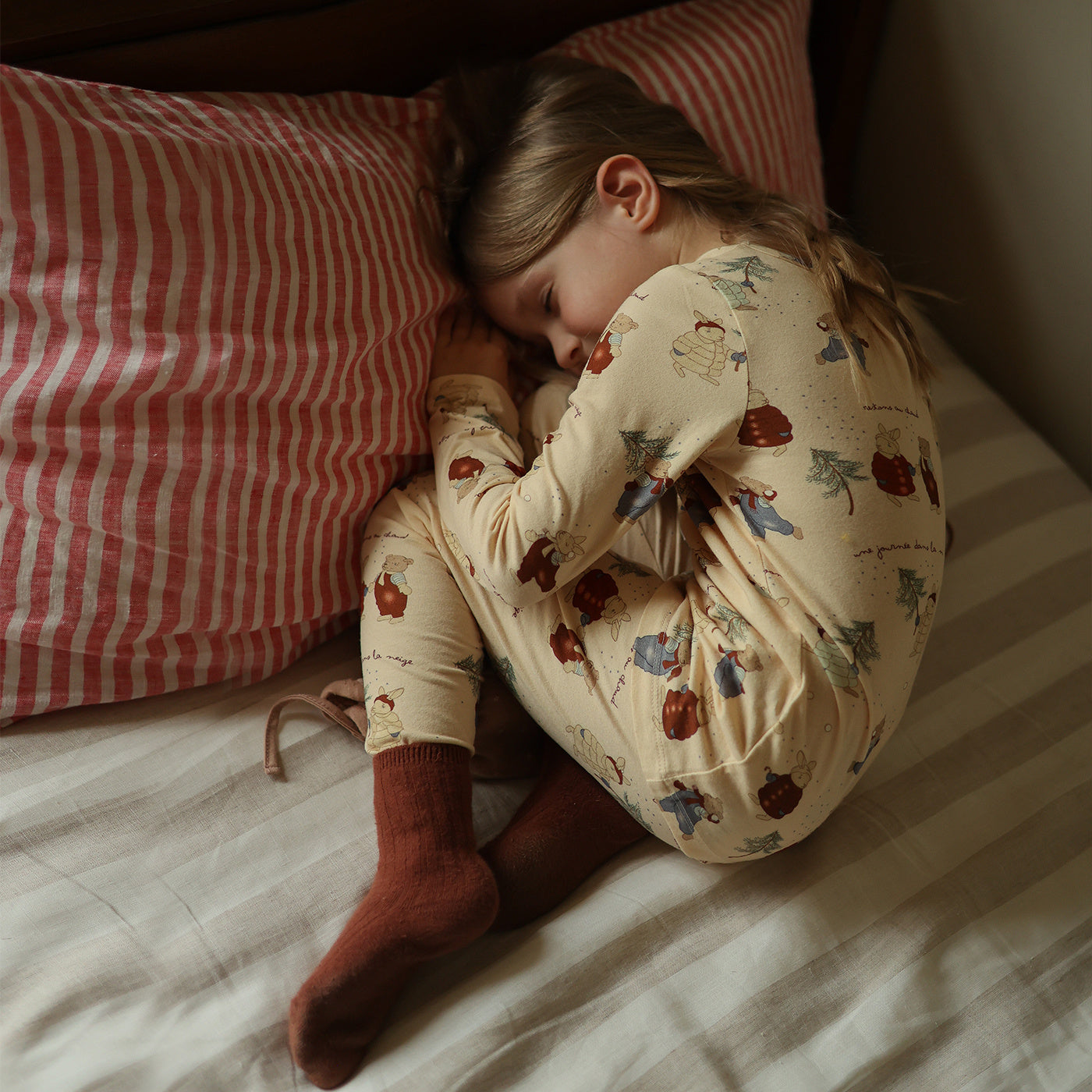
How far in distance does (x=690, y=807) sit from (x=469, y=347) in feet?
1.75

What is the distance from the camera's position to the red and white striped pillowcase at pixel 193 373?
30.4 inches

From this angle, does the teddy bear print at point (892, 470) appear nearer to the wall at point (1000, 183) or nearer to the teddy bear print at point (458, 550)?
the teddy bear print at point (458, 550)

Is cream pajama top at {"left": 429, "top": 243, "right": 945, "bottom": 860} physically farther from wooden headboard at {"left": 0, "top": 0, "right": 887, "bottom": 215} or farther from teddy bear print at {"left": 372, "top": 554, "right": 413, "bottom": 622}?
wooden headboard at {"left": 0, "top": 0, "right": 887, "bottom": 215}

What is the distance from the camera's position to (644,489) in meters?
0.80

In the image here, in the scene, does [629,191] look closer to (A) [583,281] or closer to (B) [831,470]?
(A) [583,281]

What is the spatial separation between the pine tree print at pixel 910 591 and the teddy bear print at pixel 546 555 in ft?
0.88

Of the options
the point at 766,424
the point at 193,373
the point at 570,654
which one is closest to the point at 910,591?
the point at 766,424

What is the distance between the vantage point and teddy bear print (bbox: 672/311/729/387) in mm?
773

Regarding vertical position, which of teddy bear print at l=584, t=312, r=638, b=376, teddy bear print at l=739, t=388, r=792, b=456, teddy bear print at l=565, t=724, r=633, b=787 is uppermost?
teddy bear print at l=584, t=312, r=638, b=376

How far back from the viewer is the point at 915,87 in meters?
1.34

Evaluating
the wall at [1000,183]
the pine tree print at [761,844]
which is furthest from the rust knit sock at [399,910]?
the wall at [1000,183]

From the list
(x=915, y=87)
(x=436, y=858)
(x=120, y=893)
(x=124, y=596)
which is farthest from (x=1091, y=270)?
(x=120, y=893)

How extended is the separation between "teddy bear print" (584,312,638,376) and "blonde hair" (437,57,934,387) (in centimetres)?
17

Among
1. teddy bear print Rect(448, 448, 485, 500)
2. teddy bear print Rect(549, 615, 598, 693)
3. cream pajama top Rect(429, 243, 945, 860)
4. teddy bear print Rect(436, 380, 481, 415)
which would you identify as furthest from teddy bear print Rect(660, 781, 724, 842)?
teddy bear print Rect(436, 380, 481, 415)
